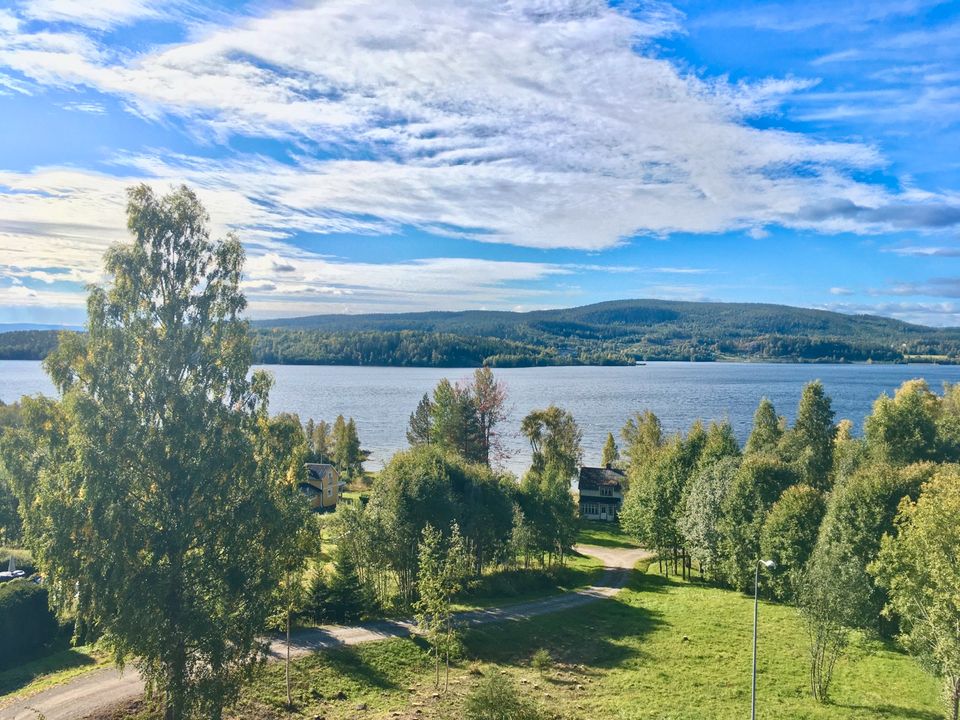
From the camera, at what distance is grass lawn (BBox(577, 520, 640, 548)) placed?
53594mm

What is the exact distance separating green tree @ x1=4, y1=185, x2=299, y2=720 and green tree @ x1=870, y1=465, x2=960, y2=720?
2048 centimetres

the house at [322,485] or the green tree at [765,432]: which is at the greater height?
the green tree at [765,432]

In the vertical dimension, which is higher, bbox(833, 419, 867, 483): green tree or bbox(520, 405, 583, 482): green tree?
bbox(833, 419, 867, 483): green tree

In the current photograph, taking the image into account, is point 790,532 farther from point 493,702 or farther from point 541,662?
point 493,702

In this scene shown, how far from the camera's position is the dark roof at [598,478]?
212ft

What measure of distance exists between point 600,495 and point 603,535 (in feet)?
27.0

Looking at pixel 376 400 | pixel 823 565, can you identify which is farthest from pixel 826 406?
pixel 376 400

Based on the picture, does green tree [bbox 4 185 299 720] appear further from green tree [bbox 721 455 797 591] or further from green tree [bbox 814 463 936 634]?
green tree [bbox 721 455 797 591]

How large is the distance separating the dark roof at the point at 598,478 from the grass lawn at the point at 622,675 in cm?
3259

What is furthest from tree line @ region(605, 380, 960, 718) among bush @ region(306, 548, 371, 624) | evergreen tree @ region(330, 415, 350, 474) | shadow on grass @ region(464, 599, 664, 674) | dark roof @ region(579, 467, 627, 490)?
evergreen tree @ region(330, 415, 350, 474)

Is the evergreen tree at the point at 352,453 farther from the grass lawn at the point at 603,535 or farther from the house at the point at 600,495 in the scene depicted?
the grass lawn at the point at 603,535

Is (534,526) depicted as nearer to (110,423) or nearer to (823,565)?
(823,565)

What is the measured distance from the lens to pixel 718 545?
3841cm

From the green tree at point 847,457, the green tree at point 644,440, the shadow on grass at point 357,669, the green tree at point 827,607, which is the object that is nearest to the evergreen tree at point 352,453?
the green tree at point 644,440
